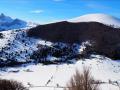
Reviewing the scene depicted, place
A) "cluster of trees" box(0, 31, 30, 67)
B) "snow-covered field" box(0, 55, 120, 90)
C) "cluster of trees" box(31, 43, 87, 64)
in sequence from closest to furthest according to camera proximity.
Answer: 1. "snow-covered field" box(0, 55, 120, 90)
2. "cluster of trees" box(0, 31, 30, 67)
3. "cluster of trees" box(31, 43, 87, 64)

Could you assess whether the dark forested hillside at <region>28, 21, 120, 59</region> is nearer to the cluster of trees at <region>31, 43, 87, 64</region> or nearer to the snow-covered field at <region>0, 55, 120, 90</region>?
the cluster of trees at <region>31, 43, 87, 64</region>

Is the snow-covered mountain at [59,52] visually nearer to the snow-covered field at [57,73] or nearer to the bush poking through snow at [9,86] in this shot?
the snow-covered field at [57,73]

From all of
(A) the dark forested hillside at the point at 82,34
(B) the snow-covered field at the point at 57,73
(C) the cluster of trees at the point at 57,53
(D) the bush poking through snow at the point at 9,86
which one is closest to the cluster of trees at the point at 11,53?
(C) the cluster of trees at the point at 57,53

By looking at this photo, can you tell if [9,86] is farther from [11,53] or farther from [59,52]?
[59,52]

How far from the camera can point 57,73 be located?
6856cm

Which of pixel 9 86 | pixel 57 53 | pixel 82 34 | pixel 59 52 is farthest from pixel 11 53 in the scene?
pixel 9 86

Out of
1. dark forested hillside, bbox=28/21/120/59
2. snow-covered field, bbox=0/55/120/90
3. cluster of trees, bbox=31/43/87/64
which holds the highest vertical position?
dark forested hillside, bbox=28/21/120/59

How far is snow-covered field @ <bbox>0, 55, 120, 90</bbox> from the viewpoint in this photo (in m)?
56.9

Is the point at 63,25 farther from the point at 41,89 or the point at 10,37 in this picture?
the point at 41,89

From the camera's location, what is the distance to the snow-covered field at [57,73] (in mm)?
56875

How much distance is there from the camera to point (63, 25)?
12512 centimetres

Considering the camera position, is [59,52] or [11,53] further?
[59,52]

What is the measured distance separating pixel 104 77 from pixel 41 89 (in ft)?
53.4

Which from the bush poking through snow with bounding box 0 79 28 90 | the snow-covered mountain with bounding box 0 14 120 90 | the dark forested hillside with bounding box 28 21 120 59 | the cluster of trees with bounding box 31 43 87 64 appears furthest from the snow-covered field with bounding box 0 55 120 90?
the dark forested hillside with bounding box 28 21 120 59
